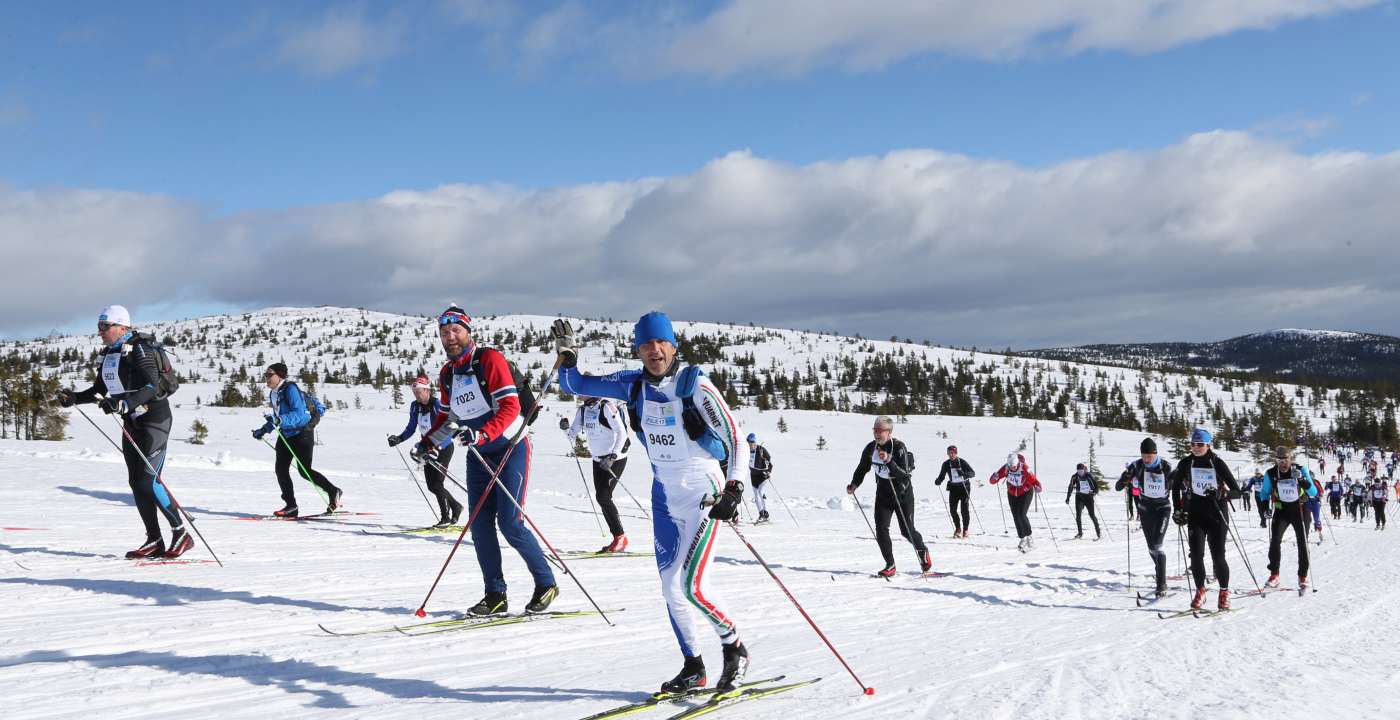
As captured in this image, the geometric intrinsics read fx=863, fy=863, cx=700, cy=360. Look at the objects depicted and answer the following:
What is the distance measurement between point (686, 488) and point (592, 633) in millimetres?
2387

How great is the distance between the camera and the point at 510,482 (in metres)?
6.60

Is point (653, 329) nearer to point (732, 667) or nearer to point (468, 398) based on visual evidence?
point (732, 667)

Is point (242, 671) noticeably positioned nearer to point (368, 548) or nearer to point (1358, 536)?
point (368, 548)

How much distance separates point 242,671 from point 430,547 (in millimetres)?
5471

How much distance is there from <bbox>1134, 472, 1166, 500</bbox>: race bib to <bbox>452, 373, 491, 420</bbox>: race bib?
853cm

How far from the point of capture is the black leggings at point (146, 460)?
7953 mm

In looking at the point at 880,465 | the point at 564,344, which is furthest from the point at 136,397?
the point at 880,465

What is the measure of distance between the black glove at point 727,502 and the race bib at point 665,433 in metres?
0.30

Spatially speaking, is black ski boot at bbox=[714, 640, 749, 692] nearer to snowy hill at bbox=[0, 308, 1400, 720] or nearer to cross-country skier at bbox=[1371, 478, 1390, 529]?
snowy hill at bbox=[0, 308, 1400, 720]

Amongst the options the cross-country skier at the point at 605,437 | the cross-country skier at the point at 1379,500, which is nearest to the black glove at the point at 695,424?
the cross-country skier at the point at 605,437

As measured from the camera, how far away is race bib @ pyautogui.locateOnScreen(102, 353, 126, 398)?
805cm

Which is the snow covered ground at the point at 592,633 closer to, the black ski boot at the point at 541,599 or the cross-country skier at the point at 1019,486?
the black ski boot at the point at 541,599

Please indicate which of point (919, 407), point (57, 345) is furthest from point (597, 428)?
point (57, 345)

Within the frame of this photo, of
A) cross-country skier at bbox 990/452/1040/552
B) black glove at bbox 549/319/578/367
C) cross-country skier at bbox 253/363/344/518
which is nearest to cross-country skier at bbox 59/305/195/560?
cross-country skier at bbox 253/363/344/518
